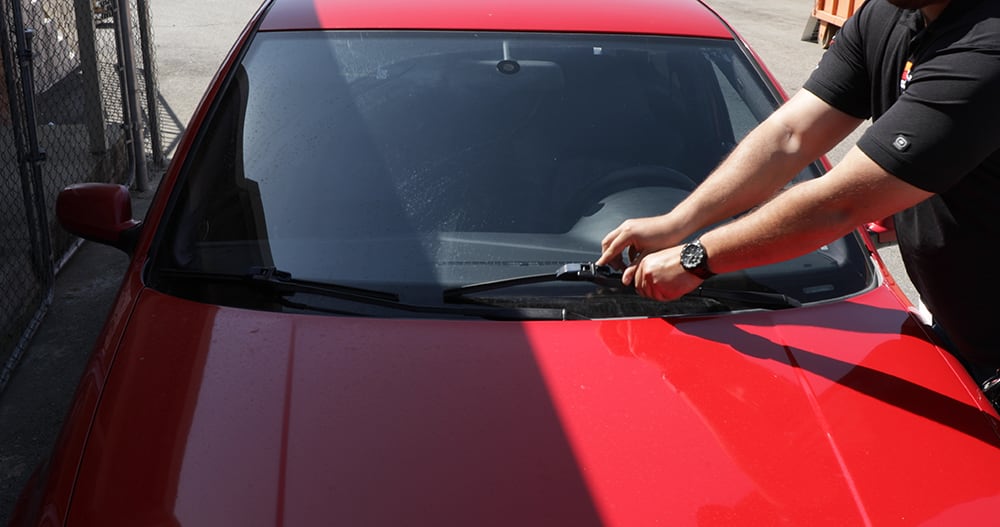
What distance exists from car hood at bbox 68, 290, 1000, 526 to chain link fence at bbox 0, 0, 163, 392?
7.37ft

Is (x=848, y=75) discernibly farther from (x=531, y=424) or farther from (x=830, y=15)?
(x=830, y=15)

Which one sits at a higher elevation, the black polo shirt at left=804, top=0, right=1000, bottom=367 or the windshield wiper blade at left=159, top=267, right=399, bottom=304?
the black polo shirt at left=804, top=0, right=1000, bottom=367

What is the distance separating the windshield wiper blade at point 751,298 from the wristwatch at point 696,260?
11.7 inches

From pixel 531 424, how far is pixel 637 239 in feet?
1.98

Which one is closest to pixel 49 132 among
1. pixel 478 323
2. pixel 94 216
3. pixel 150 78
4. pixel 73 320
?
pixel 150 78

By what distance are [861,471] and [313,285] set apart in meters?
1.19

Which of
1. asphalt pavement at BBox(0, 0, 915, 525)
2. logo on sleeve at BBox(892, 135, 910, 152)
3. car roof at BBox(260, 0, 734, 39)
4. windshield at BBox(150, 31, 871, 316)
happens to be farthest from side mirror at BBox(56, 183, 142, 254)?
logo on sleeve at BBox(892, 135, 910, 152)

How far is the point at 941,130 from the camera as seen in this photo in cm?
179

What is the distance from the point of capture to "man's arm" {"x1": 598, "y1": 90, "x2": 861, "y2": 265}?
2379 millimetres

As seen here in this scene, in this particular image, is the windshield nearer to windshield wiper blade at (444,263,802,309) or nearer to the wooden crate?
windshield wiper blade at (444,263,802,309)

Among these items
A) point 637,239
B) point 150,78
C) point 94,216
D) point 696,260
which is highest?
point 696,260

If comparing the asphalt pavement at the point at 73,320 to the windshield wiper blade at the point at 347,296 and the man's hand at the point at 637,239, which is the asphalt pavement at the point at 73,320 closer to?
the windshield wiper blade at the point at 347,296

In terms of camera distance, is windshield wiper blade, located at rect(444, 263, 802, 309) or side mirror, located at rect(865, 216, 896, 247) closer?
windshield wiper blade, located at rect(444, 263, 802, 309)

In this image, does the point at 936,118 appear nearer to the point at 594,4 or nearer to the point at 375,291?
the point at 375,291
